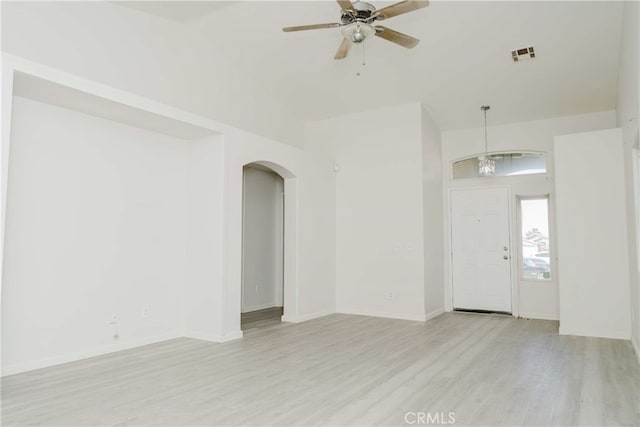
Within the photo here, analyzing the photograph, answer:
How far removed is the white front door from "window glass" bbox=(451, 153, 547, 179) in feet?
1.07

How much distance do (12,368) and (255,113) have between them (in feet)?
13.7

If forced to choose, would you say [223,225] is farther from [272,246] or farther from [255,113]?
[272,246]

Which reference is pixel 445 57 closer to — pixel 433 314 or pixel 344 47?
pixel 344 47

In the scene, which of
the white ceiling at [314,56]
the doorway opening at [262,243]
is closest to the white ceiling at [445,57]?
the white ceiling at [314,56]

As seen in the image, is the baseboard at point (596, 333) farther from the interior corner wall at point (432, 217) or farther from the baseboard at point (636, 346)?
the interior corner wall at point (432, 217)

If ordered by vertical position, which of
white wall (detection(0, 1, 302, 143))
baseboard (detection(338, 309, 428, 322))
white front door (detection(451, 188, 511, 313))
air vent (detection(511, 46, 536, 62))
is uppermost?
air vent (detection(511, 46, 536, 62))

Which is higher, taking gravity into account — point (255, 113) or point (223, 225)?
point (255, 113)

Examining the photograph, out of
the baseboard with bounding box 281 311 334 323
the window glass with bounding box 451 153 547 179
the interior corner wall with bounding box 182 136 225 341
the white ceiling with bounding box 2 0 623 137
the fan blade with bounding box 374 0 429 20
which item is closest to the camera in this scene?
the fan blade with bounding box 374 0 429 20

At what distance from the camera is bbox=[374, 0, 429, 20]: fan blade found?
3.35 m

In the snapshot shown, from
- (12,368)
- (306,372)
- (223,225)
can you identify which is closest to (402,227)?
(223,225)

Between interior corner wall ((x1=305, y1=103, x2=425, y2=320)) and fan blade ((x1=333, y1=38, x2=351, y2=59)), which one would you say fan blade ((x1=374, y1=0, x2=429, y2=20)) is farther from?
interior corner wall ((x1=305, y1=103, x2=425, y2=320))

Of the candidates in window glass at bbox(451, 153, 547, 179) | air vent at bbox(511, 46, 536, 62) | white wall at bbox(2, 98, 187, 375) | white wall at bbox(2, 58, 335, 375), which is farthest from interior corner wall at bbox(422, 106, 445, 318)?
white wall at bbox(2, 98, 187, 375)

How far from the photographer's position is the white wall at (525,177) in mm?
6637

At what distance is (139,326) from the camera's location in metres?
4.78
